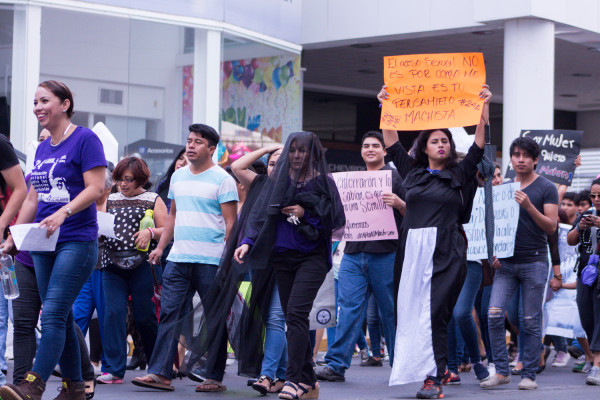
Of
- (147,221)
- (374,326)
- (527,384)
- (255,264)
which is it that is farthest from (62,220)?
(374,326)

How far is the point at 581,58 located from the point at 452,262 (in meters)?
16.9

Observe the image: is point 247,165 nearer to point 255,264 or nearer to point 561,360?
point 255,264

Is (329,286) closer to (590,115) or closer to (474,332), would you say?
(474,332)

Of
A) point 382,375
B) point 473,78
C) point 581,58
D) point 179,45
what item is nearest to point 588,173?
point 581,58

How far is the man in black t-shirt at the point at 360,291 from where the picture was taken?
8.98 m

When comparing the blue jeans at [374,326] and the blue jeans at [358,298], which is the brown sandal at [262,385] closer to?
the blue jeans at [358,298]

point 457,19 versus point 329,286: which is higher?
point 457,19

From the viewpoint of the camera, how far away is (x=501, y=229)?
878 centimetres

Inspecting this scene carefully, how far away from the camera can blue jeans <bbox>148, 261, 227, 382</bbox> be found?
798 centimetres

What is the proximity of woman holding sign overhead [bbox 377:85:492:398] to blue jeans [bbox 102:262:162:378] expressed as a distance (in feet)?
6.47

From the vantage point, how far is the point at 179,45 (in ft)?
56.2

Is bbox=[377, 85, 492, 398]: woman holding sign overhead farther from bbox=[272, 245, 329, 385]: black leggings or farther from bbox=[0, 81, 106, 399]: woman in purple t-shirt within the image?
bbox=[0, 81, 106, 399]: woman in purple t-shirt

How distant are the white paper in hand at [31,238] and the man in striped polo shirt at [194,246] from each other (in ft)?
5.84

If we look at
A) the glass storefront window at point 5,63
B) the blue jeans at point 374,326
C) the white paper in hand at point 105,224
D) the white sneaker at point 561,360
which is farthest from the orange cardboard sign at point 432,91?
the glass storefront window at point 5,63
